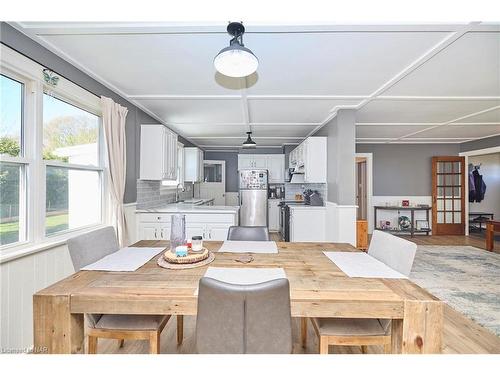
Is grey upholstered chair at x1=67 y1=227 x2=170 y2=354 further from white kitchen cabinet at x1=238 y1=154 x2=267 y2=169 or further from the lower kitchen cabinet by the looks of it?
white kitchen cabinet at x1=238 y1=154 x2=267 y2=169

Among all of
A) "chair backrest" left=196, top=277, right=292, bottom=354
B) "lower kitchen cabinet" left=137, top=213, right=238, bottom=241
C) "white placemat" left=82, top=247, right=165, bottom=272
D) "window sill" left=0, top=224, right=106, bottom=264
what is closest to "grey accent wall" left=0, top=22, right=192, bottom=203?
"lower kitchen cabinet" left=137, top=213, right=238, bottom=241

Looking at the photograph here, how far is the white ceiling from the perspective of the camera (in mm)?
1819

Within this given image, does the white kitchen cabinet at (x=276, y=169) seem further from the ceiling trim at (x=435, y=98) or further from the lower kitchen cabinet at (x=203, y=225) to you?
the ceiling trim at (x=435, y=98)

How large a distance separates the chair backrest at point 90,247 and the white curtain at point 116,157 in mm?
Answer: 1003

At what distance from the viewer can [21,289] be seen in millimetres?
1766

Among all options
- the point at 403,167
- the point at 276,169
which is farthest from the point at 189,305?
the point at 403,167

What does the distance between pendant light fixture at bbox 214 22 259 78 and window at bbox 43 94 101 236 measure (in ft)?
5.28

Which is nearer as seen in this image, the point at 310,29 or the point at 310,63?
the point at 310,29

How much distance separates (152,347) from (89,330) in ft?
1.22

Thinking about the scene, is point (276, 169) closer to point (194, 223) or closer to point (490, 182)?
point (194, 223)

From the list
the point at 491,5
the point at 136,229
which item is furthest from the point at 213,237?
the point at 491,5

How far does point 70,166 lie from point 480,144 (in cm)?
788
